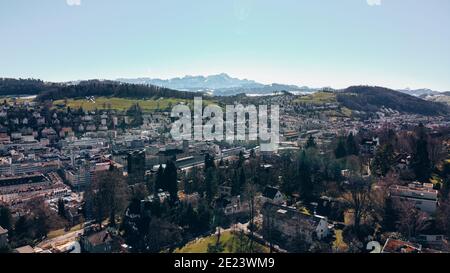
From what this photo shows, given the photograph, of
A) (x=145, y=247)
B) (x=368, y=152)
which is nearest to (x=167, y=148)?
(x=368, y=152)

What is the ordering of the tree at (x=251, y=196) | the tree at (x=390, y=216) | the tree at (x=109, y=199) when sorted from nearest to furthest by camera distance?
the tree at (x=390, y=216), the tree at (x=251, y=196), the tree at (x=109, y=199)

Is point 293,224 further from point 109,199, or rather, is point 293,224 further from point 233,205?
point 109,199

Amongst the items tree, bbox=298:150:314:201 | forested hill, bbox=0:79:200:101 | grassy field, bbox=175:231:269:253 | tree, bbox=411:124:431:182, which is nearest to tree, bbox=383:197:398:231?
tree, bbox=298:150:314:201

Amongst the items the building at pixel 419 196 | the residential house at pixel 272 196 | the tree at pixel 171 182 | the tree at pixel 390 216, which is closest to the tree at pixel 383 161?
the building at pixel 419 196

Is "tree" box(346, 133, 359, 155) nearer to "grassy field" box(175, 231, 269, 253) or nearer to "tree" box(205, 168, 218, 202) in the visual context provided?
"tree" box(205, 168, 218, 202)

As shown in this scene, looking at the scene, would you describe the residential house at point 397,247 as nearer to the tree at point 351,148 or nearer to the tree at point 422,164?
the tree at point 422,164
